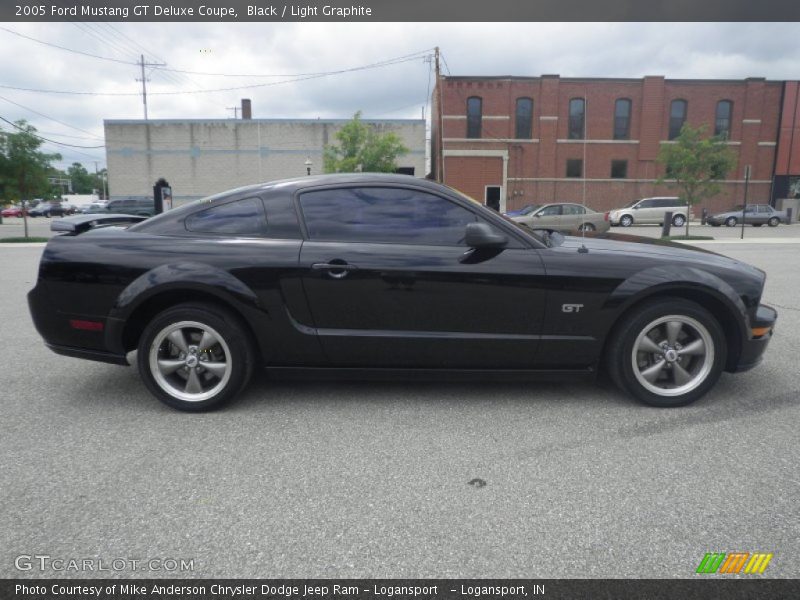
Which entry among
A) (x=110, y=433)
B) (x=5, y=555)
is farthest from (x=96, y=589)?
(x=110, y=433)

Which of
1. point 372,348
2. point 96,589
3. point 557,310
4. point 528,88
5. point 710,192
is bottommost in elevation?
point 96,589

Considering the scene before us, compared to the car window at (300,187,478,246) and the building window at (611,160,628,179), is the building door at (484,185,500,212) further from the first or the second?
the car window at (300,187,478,246)

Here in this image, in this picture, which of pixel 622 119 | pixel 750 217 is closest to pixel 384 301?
pixel 750 217

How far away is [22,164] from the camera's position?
19875mm

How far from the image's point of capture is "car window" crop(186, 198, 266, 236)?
3660 mm

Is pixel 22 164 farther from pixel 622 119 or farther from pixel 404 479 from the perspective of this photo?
pixel 622 119

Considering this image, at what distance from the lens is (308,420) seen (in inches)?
136

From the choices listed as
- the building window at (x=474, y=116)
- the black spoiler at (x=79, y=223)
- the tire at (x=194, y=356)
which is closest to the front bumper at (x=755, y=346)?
the tire at (x=194, y=356)

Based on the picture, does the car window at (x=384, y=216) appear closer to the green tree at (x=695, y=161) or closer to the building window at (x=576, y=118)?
the green tree at (x=695, y=161)

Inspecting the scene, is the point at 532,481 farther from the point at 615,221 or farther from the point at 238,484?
the point at 615,221

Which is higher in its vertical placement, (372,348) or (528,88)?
(528,88)

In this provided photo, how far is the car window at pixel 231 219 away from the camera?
366 centimetres

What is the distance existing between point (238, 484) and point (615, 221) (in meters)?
32.3

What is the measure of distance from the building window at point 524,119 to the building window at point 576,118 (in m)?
2.79
